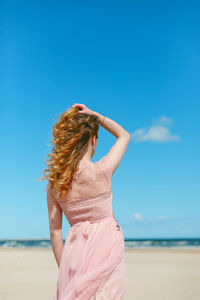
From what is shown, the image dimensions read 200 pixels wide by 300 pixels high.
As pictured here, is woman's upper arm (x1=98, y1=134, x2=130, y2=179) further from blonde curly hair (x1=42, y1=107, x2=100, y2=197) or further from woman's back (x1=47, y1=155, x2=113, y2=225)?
blonde curly hair (x1=42, y1=107, x2=100, y2=197)

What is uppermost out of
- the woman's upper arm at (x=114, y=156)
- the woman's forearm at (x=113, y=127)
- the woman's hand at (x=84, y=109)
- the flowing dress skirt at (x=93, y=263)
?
the woman's hand at (x=84, y=109)

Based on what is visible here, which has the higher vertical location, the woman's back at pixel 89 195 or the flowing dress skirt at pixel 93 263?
the woman's back at pixel 89 195

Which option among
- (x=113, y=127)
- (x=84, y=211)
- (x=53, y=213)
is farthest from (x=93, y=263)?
(x=113, y=127)

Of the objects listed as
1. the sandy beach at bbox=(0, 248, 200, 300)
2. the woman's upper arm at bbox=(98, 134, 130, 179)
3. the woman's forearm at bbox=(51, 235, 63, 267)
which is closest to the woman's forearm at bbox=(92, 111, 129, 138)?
the woman's upper arm at bbox=(98, 134, 130, 179)

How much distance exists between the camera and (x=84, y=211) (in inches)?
85.0

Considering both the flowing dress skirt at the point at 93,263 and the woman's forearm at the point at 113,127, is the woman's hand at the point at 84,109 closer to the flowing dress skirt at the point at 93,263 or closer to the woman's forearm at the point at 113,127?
the woman's forearm at the point at 113,127

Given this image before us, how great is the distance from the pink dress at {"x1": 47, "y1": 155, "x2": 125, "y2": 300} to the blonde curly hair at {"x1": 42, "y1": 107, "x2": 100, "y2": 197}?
6 centimetres

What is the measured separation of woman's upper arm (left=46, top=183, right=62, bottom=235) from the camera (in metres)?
2.25

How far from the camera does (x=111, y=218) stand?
2.19m

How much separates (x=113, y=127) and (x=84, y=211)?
59cm

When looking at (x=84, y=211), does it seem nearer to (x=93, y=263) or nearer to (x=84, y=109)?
(x=93, y=263)

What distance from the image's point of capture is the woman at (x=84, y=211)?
2047 mm

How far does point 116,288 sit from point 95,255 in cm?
22

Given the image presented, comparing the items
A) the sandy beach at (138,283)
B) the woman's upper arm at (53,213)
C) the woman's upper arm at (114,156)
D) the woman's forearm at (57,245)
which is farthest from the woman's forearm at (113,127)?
the sandy beach at (138,283)
